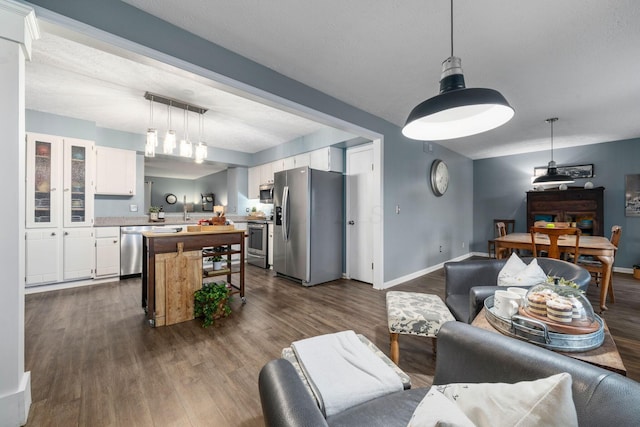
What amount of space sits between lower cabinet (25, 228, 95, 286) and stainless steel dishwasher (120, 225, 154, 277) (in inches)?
14.3

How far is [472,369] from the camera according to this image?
949 millimetres

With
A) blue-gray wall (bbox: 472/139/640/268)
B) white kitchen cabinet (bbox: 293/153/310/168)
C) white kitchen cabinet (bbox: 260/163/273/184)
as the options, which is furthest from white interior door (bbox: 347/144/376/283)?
blue-gray wall (bbox: 472/139/640/268)

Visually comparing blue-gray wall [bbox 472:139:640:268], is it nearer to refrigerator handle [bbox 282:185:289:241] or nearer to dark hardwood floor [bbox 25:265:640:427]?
dark hardwood floor [bbox 25:265:640:427]

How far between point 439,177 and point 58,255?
6.21 meters

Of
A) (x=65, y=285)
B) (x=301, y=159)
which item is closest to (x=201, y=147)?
(x=301, y=159)

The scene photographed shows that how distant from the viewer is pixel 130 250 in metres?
4.18

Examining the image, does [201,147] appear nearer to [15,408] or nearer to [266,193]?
[266,193]

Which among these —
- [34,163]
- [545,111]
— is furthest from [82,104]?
[545,111]

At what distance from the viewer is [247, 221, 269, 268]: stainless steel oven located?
506 cm

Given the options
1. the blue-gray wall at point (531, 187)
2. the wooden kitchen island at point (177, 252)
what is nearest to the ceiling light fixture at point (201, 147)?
the wooden kitchen island at point (177, 252)

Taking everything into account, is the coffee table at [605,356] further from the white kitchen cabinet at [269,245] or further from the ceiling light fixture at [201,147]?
the white kitchen cabinet at [269,245]

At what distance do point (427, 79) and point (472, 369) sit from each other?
8.67ft

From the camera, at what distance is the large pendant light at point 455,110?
106 centimetres

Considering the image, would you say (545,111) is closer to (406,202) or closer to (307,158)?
(406,202)
